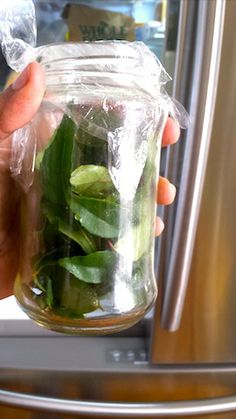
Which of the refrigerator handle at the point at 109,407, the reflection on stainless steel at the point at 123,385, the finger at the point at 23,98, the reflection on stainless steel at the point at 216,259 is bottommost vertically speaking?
the reflection on stainless steel at the point at 123,385

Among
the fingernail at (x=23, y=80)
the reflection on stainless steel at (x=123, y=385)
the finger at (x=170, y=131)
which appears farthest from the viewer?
the reflection on stainless steel at (x=123, y=385)

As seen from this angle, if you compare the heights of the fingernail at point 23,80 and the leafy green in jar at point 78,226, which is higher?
the fingernail at point 23,80

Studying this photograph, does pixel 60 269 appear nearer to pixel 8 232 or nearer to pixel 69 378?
pixel 8 232

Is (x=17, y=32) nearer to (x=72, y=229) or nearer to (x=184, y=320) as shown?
(x=72, y=229)

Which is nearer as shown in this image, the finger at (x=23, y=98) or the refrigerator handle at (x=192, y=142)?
the finger at (x=23, y=98)

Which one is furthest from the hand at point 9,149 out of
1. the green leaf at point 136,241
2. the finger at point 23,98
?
the green leaf at point 136,241

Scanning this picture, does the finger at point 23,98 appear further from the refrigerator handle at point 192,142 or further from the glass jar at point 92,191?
the refrigerator handle at point 192,142

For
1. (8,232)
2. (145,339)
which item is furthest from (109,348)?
(8,232)
